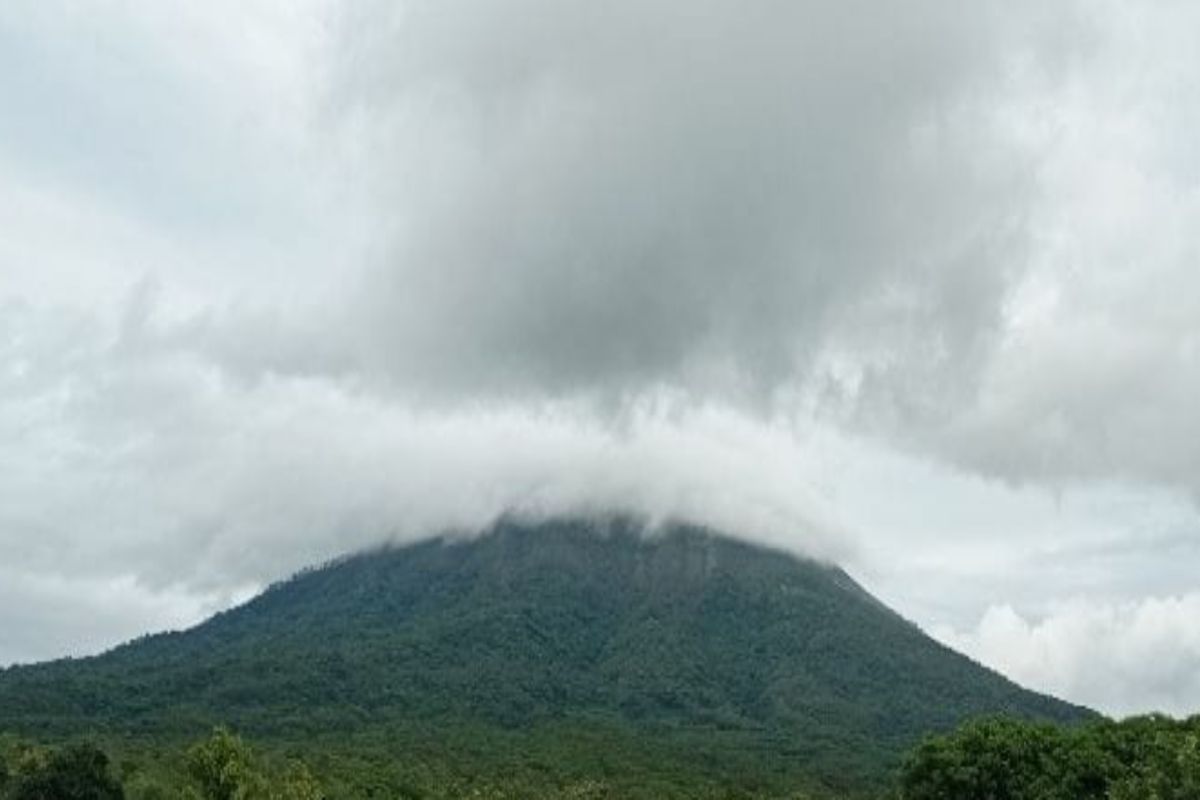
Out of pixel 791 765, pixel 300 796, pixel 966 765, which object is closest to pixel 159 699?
pixel 791 765

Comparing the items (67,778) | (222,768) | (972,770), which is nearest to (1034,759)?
(972,770)

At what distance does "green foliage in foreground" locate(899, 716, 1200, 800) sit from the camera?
243 feet

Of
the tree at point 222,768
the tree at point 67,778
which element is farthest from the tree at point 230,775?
the tree at point 67,778

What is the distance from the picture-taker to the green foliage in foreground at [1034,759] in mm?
74062

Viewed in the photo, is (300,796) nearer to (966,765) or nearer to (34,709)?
(966,765)

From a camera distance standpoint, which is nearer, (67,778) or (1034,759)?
(1034,759)

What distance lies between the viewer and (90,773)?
88.1m

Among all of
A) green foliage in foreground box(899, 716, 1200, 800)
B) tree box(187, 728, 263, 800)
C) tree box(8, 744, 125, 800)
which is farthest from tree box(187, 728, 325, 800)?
green foliage in foreground box(899, 716, 1200, 800)

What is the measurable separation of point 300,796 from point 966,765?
3674cm

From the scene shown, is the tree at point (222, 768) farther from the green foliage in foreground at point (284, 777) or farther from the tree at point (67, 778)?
the tree at point (67, 778)

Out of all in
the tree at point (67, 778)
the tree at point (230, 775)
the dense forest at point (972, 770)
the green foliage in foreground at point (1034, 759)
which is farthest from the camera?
the tree at point (67, 778)

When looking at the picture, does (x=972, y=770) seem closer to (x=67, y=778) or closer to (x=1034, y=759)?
(x=1034, y=759)

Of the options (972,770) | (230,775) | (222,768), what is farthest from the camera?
(972,770)

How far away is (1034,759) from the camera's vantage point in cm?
7700
